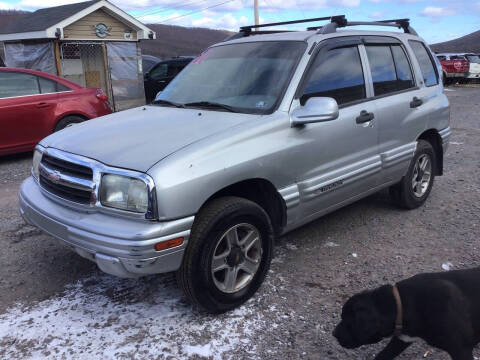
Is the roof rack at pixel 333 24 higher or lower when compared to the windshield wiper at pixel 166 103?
higher

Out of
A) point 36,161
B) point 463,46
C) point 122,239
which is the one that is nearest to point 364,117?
point 122,239

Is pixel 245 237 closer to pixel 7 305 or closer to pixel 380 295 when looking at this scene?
pixel 380 295

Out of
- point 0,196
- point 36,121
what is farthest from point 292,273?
point 36,121

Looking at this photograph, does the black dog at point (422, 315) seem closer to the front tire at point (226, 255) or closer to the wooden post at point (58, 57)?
the front tire at point (226, 255)

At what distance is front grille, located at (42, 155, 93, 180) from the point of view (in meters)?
2.95

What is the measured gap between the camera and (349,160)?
392 centimetres

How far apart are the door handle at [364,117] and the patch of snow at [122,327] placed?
5.80 ft

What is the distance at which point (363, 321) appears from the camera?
7.75ft

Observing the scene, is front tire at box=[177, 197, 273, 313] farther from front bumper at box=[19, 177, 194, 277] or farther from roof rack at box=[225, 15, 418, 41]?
roof rack at box=[225, 15, 418, 41]

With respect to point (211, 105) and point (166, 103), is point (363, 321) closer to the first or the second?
point (211, 105)

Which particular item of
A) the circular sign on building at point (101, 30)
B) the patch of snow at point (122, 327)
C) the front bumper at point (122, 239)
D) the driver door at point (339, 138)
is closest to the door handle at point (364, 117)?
the driver door at point (339, 138)

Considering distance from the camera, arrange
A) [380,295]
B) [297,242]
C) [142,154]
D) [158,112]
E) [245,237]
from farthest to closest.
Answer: [297,242] → [158,112] → [245,237] → [142,154] → [380,295]

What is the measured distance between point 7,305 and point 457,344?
9.39ft

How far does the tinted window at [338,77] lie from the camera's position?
3.71 m
